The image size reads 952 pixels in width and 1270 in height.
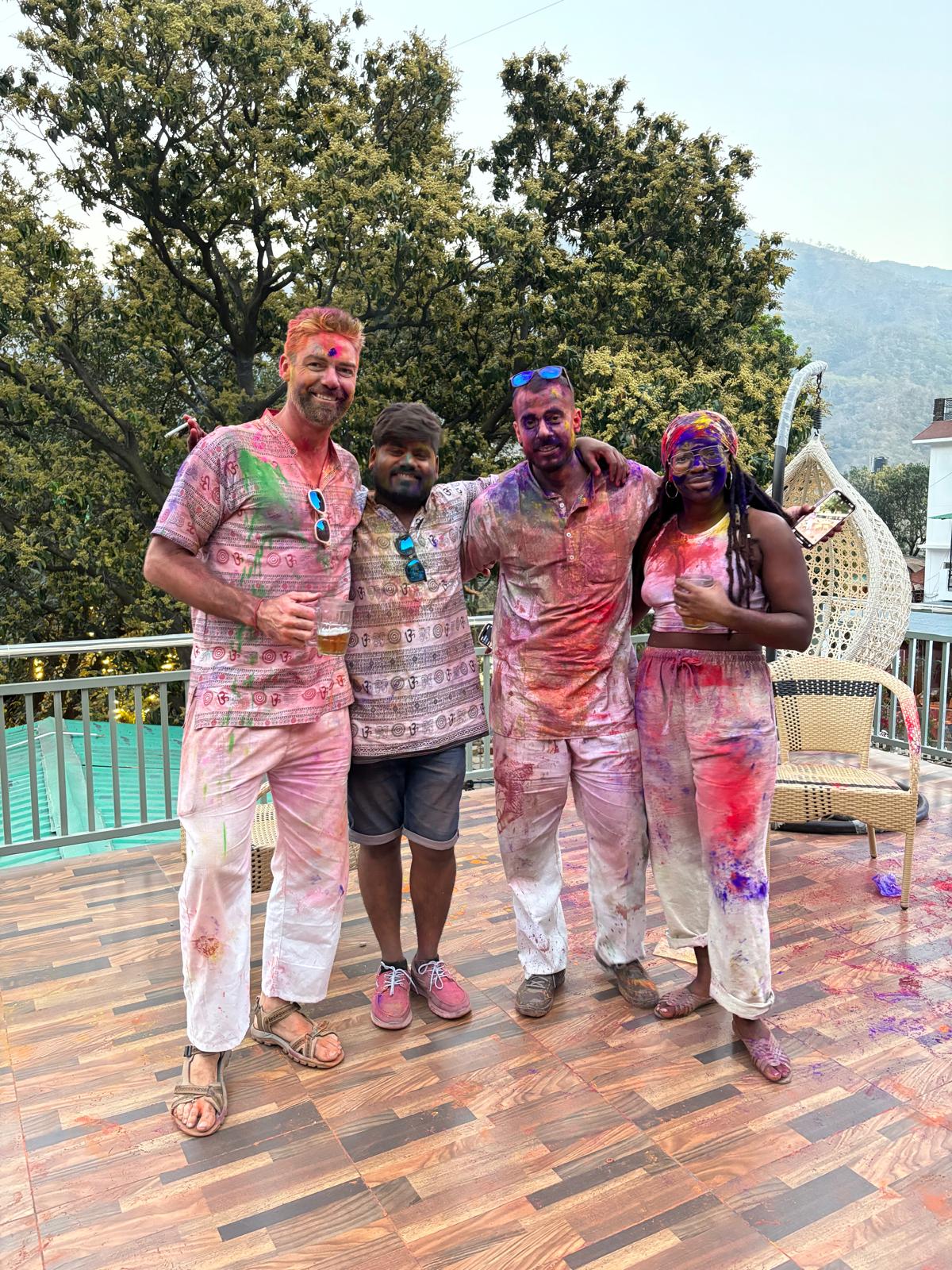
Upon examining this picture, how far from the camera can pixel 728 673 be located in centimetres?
237

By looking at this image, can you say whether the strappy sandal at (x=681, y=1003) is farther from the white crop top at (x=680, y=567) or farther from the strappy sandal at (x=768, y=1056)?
the white crop top at (x=680, y=567)

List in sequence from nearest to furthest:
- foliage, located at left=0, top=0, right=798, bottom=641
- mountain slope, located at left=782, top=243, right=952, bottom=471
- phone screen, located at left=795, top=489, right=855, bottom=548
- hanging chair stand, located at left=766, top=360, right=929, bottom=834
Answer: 1. phone screen, located at left=795, top=489, right=855, bottom=548
2. hanging chair stand, located at left=766, top=360, right=929, bottom=834
3. foliage, located at left=0, top=0, right=798, bottom=641
4. mountain slope, located at left=782, top=243, right=952, bottom=471

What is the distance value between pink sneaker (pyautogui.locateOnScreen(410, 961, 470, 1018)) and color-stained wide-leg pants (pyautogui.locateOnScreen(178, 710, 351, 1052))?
1.15 ft

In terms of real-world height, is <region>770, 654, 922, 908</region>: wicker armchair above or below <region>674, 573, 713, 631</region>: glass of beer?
below

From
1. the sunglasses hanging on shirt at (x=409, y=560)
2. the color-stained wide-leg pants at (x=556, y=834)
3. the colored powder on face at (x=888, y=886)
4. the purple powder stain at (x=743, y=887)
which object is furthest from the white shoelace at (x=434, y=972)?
the colored powder on face at (x=888, y=886)

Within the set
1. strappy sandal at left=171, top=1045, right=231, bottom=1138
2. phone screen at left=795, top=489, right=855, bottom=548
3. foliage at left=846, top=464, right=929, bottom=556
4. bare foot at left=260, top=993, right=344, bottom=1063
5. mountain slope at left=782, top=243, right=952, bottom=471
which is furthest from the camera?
mountain slope at left=782, top=243, right=952, bottom=471

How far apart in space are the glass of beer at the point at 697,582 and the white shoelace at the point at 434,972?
50.0 inches

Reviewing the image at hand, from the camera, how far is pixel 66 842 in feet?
13.9

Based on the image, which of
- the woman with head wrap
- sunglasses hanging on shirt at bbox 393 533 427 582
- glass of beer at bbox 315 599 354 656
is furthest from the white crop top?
glass of beer at bbox 315 599 354 656

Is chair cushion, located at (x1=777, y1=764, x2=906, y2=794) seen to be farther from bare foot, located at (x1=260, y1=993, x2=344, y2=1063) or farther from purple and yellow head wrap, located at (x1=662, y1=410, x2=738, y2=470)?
bare foot, located at (x1=260, y1=993, x2=344, y2=1063)

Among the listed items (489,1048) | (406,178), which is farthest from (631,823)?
(406,178)

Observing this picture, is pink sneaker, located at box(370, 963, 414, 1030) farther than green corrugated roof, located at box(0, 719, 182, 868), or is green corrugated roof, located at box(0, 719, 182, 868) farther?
green corrugated roof, located at box(0, 719, 182, 868)

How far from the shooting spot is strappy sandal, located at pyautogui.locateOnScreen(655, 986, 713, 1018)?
2631 millimetres

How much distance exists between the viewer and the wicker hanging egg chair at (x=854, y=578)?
461 cm
